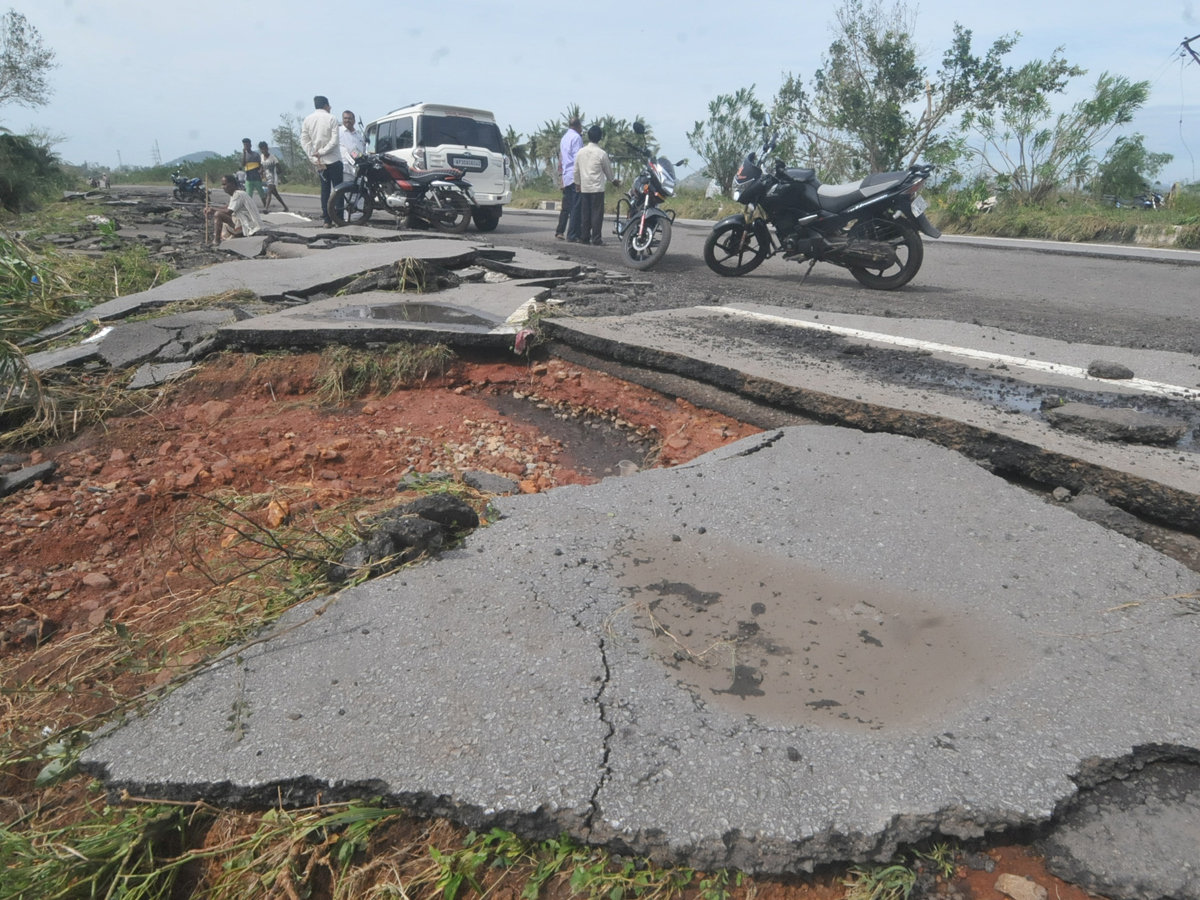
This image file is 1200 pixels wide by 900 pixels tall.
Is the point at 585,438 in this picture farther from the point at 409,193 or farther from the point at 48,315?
the point at 409,193

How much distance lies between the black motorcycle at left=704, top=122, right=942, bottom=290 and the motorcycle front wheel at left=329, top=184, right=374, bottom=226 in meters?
5.73

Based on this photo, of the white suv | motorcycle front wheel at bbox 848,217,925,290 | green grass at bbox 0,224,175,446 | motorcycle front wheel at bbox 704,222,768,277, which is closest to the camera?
green grass at bbox 0,224,175,446

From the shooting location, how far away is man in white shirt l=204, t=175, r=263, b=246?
32.6 ft

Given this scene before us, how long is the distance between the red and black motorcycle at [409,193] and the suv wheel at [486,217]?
0.92m

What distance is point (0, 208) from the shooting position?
14383 mm

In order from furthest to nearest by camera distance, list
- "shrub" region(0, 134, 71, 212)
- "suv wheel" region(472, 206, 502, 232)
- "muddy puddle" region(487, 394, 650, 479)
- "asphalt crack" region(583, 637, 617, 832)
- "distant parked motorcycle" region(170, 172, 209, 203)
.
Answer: "distant parked motorcycle" region(170, 172, 209, 203)
"shrub" region(0, 134, 71, 212)
"suv wheel" region(472, 206, 502, 232)
"muddy puddle" region(487, 394, 650, 479)
"asphalt crack" region(583, 637, 617, 832)

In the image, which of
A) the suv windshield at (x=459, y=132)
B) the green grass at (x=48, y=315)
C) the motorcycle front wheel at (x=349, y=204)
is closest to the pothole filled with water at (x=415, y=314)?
the green grass at (x=48, y=315)

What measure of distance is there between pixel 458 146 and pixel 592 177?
288 centimetres

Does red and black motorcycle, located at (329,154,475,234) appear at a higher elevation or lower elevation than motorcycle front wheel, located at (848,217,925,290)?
higher

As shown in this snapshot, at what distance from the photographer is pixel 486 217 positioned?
472 inches

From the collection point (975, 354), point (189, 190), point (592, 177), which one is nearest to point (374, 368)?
point (975, 354)

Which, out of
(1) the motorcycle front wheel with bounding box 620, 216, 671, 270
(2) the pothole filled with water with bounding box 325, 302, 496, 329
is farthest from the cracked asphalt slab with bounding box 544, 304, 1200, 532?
(1) the motorcycle front wheel with bounding box 620, 216, 671, 270

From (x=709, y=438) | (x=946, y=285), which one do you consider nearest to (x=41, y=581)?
(x=709, y=438)

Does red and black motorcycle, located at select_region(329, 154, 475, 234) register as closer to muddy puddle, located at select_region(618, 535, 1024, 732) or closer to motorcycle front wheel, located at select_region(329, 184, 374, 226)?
motorcycle front wheel, located at select_region(329, 184, 374, 226)
